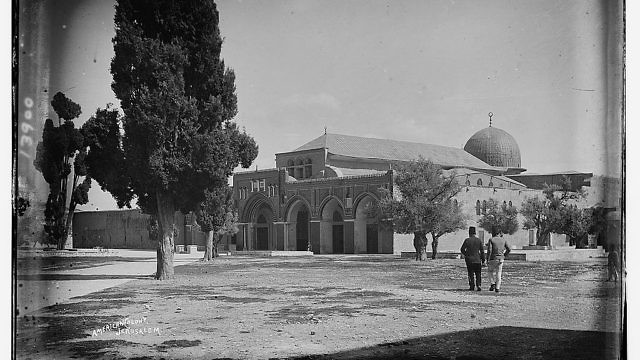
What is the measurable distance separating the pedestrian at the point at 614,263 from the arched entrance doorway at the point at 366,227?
24.2 feet

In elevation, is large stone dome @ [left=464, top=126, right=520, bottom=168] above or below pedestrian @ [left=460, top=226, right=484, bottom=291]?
above

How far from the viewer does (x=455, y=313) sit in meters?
7.62

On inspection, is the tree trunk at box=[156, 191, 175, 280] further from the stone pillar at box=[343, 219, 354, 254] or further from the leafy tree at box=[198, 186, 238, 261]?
the stone pillar at box=[343, 219, 354, 254]

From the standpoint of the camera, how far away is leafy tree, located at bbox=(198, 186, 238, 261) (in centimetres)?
953

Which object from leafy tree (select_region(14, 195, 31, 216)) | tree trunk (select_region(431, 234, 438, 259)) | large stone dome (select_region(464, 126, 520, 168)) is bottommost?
tree trunk (select_region(431, 234, 438, 259))

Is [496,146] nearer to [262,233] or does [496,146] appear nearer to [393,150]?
[393,150]

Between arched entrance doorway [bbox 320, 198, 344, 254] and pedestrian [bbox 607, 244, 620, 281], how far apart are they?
26.4 feet

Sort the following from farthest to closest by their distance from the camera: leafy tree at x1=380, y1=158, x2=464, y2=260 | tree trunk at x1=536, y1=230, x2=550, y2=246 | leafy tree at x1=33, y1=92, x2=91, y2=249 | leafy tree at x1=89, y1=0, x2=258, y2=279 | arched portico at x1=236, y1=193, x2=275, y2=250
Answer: arched portico at x1=236, y1=193, x2=275, y2=250 < leafy tree at x1=380, y1=158, x2=464, y2=260 < tree trunk at x1=536, y1=230, x2=550, y2=246 < leafy tree at x1=89, y1=0, x2=258, y2=279 < leafy tree at x1=33, y1=92, x2=91, y2=249

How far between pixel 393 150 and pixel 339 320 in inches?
109

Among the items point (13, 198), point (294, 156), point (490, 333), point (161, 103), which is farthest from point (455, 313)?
point (13, 198)

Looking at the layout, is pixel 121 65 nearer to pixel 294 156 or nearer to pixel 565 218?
pixel 294 156

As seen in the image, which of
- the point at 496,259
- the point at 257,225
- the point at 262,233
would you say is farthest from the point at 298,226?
the point at 496,259

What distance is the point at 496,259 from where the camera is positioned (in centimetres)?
855

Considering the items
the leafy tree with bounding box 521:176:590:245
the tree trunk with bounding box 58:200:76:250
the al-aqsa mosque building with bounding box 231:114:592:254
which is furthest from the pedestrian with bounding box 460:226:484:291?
Result: the tree trunk with bounding box 58:200:76:250
